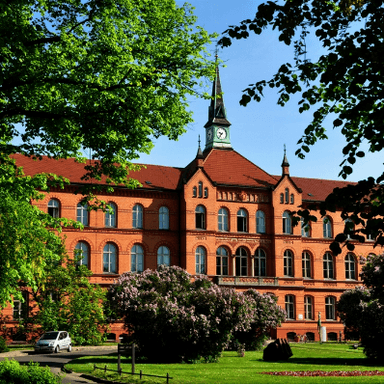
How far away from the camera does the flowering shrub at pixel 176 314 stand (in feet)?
84.7

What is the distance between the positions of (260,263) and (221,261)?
12.5 feet

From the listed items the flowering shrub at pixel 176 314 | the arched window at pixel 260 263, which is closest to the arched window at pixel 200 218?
the arched window at pixel 260 263

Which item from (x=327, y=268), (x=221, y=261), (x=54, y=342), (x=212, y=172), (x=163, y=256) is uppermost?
(x=212, y=172)

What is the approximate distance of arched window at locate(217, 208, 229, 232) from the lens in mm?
50594

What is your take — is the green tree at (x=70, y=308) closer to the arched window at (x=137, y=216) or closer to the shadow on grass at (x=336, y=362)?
the arched window at (x=137, y=216)

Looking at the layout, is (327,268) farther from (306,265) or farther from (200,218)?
(200,218)

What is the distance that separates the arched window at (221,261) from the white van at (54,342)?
1719 cm

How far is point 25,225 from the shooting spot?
16.4 metres

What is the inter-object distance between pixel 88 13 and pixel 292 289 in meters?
40.2

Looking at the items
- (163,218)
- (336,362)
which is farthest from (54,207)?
(336,362)

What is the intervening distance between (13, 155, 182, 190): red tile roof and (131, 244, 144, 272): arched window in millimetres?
5387

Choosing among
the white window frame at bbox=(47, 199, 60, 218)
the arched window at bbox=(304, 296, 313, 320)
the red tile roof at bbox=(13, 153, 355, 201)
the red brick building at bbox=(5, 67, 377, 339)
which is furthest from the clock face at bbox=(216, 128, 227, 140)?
the white window frame at bbox=(47, 199, 60, 218)

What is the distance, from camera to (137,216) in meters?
48.9

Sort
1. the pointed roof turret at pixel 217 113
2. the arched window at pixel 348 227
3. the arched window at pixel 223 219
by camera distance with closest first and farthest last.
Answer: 1. the arched window at pixel 348 227
2. the arched window at pixel 223 219
3. the pointed roof turret at pixel 217 113
